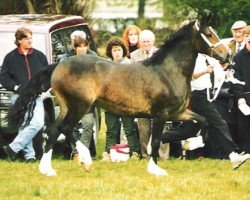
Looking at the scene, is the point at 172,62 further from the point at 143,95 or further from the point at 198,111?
the point at 198,111

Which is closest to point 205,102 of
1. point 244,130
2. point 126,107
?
point 244,130

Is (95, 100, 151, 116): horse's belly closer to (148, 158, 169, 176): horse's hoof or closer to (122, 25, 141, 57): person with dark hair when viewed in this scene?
(148, 158, 169, 176): horse's hoof

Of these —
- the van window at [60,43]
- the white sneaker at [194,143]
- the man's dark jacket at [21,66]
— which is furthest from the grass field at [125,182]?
the van window at [60,43]

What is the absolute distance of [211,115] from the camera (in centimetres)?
1402

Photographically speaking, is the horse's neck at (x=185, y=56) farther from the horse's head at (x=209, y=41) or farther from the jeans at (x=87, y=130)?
the jeans at (x=87, y=130)

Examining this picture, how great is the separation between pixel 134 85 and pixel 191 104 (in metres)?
1.83

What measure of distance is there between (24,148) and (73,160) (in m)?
0.80

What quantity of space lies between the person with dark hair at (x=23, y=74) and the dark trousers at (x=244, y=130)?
3146 mm

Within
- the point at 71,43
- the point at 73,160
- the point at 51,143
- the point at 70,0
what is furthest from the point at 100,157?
the point at 70,0

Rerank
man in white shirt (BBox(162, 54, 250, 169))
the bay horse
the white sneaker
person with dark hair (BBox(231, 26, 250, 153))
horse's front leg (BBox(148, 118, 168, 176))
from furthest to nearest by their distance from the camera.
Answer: person with dark hair (BBox(231, 26, 250, 153)), man in white shirt (BBox(162, 54, 250, 169)), the white sneaker, horse's front leg (BBox(148, 118, 168, 176)), the bay horse

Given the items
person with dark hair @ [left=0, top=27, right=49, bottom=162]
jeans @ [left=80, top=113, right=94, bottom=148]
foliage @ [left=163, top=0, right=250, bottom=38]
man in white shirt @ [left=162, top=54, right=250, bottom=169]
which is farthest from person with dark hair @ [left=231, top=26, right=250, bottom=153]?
foliage @ [left=163, top=0, right=250, bottom=38]

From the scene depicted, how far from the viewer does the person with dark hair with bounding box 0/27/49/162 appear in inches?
563

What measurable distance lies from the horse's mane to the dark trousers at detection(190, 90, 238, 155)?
1.46 m

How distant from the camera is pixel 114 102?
1265 centimetres
